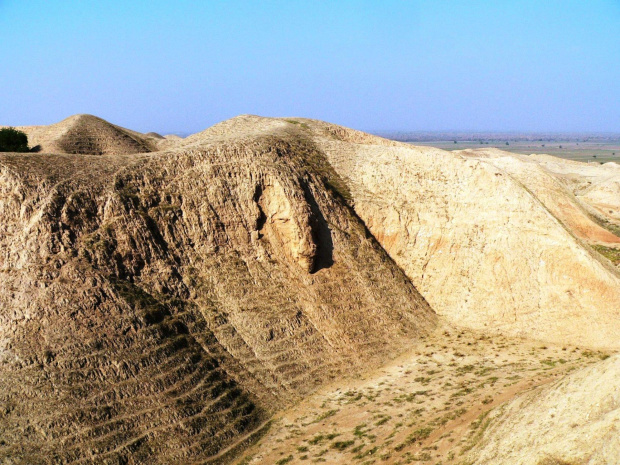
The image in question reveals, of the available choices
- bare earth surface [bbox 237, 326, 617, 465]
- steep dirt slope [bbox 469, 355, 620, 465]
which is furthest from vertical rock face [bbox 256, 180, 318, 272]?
steep dirt slope [bbox 469, 355, 620, 465]

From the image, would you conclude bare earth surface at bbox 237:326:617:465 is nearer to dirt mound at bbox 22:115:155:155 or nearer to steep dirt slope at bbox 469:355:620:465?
steep dirt slope at bbox 469:355:620:465

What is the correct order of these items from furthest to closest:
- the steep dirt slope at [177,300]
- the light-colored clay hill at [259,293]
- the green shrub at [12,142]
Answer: the green shrub at [12,142] → the light-colored clay hill at [259,293] → the steep dirt slope at [177,300]

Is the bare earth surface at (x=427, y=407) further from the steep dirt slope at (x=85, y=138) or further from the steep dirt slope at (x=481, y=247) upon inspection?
the steep dirt slope at (x=85, y=138)

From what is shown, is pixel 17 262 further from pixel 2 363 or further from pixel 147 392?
pixel 147 392

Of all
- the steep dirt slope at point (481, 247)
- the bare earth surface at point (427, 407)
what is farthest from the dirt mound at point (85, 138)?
the bare earth surface at point (427, 407)

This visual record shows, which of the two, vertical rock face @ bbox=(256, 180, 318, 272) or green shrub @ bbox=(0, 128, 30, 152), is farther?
green shrub @ bbox=(0, 128, 30, 152)

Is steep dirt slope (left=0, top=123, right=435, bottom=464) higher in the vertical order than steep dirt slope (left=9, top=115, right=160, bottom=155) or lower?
lower

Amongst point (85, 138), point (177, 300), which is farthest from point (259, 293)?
point (85, 138)

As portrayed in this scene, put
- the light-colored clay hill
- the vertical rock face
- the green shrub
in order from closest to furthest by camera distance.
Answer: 1. the light-colored clay hill
2. the vertical rock face
3. the green shrub

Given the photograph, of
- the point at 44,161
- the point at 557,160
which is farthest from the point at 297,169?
the point at 557,160
